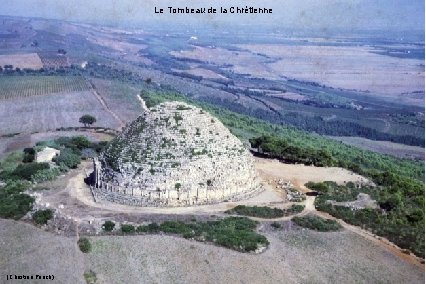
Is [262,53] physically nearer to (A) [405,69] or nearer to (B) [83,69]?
(A) [405,69]

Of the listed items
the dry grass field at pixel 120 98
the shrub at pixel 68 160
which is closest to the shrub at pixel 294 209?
the shrub at pixel 68 160

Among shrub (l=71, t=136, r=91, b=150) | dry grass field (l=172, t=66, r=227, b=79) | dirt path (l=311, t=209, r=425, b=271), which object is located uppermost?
dry grass field (l=172, t=66, r=227, b=79)

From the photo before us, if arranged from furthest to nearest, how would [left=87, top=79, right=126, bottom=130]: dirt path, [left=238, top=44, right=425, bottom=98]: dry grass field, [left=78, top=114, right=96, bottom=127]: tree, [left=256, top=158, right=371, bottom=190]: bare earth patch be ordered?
1. [left=238, top=44, right=425, bottom=98]: dry grass field
2. [left=87, top=79, right=126, bottom=130]: dirt path
3. [left=78, top=114, right=96, bottom=127]: tree
4. [left=256, top=158, right=371, bottom=190]: bare earth patch

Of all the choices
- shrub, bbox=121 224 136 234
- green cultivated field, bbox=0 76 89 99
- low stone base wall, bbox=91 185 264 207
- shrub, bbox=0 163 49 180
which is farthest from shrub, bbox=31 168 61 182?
green cultivated field, bbox=0 76 89 99

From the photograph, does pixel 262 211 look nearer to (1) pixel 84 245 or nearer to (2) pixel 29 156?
(1) pixel 84 245

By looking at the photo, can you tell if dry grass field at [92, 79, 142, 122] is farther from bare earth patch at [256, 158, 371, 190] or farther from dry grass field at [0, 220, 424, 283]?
dry grass field at [0, 220, 424, 283]

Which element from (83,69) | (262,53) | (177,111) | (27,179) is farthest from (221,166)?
(262,53)

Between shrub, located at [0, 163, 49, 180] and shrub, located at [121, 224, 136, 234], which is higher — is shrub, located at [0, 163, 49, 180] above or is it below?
above
